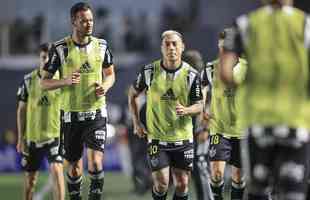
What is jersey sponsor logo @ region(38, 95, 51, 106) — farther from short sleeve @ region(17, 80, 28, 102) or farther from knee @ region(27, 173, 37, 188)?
knee @ region(27, 173, 37, 188)

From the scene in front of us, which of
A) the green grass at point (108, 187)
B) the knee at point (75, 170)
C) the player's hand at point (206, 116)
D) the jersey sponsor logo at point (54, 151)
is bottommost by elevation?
the green grass at point (108, 187)

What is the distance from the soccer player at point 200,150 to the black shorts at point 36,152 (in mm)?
2103

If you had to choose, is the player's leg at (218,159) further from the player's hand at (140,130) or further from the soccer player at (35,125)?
the soccer player at (35,125)

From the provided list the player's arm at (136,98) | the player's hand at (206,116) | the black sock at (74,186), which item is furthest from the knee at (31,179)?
the player's hand at (206,116)

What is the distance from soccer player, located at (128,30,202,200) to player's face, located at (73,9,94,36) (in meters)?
0.89

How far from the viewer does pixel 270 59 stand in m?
8.23

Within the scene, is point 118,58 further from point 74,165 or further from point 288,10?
point 288,10

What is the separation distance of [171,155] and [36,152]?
2.85m

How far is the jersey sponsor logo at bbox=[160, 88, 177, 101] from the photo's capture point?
42.0ft

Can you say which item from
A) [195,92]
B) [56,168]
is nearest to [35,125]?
[56,168]

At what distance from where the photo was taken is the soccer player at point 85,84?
1281 cm

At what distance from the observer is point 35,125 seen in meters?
15.0

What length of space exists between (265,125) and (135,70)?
73.5 ft

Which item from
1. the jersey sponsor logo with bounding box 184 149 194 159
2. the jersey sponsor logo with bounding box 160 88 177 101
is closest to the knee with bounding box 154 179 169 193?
the jersey sponsor logo with bounding box 184 149 194 159
